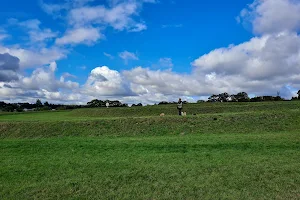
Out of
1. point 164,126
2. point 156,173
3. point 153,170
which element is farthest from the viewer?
point 164,126

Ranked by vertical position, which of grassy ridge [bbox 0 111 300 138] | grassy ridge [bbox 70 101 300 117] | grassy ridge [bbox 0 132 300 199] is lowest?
grassy ridge [bbox 0 132 300 199]

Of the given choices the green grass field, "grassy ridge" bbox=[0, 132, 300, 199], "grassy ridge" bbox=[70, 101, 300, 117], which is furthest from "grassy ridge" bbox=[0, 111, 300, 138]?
"grassy ridge" bbox=[70, 101, 300, 117]

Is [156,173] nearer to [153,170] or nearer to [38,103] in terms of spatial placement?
[153,170]

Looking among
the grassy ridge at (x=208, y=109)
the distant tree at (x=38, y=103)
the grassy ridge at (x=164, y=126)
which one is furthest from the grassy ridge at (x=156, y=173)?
the distant tree at (x=38, y=103)

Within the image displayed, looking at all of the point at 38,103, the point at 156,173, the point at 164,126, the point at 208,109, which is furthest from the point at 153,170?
the point at 38,103

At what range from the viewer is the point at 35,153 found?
51.2 feet

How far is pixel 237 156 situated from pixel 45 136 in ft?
61.2

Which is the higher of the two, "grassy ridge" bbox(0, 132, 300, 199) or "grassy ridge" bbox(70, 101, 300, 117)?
"grassy ridge" bbox(70, 101, 300, 117)

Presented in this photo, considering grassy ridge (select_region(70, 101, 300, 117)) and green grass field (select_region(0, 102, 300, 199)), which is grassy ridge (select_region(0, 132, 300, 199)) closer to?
green grass field (select_region(0, 102, 300, 199))

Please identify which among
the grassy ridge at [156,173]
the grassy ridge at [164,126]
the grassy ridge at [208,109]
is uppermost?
the grassy ridge at [208,109]

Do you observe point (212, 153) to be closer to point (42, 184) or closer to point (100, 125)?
point (42, 184)

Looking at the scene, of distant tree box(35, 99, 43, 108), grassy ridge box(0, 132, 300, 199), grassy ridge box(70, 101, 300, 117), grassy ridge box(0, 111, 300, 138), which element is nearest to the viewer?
grassy ridge box(0, 132, 300, 199)

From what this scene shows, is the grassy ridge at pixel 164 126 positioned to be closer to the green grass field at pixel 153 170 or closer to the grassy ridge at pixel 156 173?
the green grass field at pixel 153 170

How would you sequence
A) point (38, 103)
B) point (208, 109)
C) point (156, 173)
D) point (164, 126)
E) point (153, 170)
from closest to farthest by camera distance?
point (156, 173) → point (153, 170) → point (164, 126) → point (208, 109) → point (38, 103)
